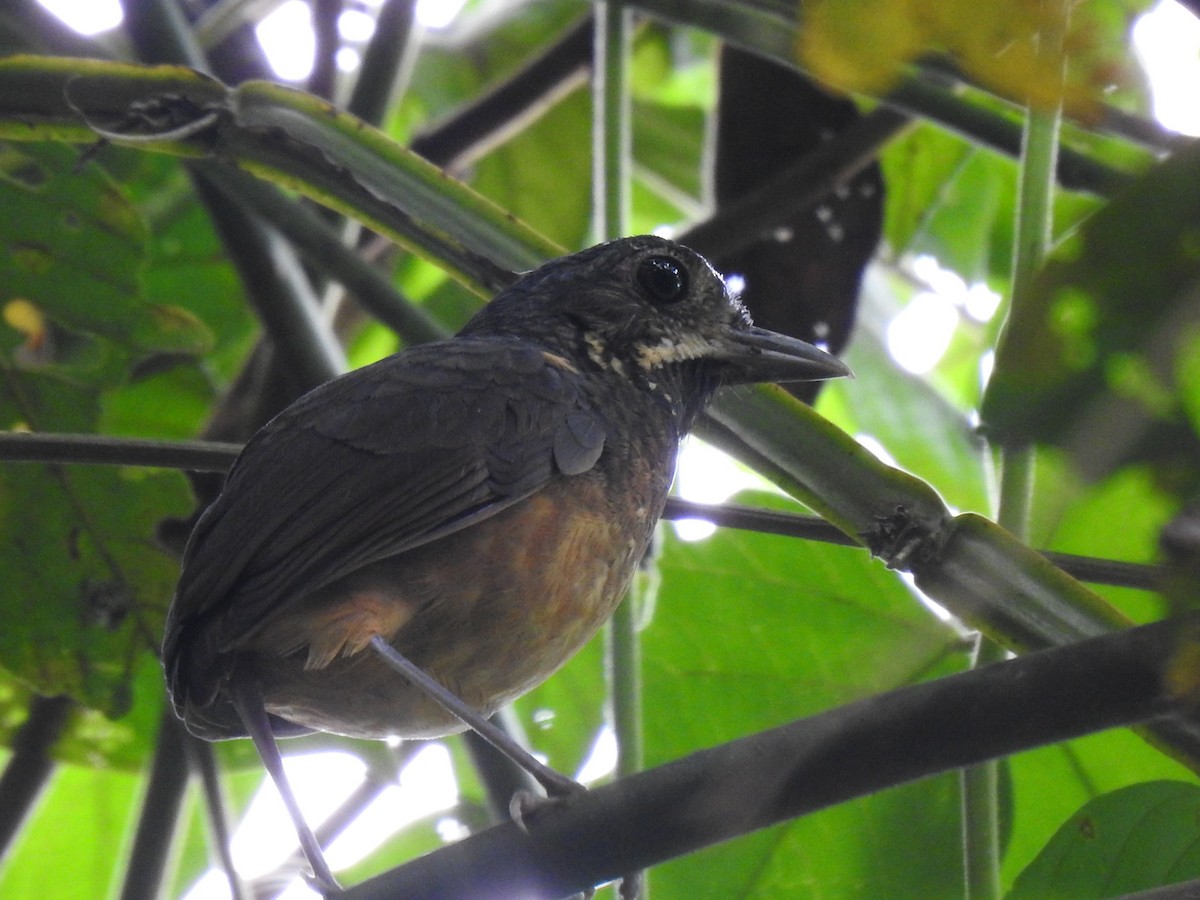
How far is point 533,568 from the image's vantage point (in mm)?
2207

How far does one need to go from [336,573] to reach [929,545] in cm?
82

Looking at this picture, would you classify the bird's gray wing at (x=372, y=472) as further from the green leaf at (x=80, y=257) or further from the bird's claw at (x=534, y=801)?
the green leaf at (x=80, y=257)

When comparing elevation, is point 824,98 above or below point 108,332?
above

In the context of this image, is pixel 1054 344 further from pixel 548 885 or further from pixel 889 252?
pixel 889 252

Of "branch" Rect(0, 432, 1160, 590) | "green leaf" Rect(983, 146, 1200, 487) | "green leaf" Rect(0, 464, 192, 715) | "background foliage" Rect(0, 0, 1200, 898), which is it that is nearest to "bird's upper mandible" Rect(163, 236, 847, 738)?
"branch" Rect(0, 432, 1160, 590)

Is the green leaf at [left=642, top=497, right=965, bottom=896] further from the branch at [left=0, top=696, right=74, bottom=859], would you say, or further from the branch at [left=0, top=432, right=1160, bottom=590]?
the branch at [left=0, top=696, right=74, bottom=859]

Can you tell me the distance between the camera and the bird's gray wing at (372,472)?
2164 mm

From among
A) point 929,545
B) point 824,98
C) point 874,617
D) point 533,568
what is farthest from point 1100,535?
point 824,98

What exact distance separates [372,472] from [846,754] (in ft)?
3.58

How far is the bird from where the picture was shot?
7.14 ft

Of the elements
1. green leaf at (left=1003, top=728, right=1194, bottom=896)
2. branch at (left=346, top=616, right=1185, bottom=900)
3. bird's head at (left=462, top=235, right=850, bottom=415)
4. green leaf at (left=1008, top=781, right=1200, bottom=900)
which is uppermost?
bird's head at (left=462, top=235, right=850, bottom=415)

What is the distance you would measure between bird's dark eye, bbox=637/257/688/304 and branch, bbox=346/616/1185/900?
4.74ft

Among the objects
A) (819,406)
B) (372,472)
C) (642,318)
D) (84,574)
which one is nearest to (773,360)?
(642,318)

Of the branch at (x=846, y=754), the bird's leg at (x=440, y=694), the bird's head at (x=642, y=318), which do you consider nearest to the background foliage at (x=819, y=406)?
the branch at (x=846, y=754)
